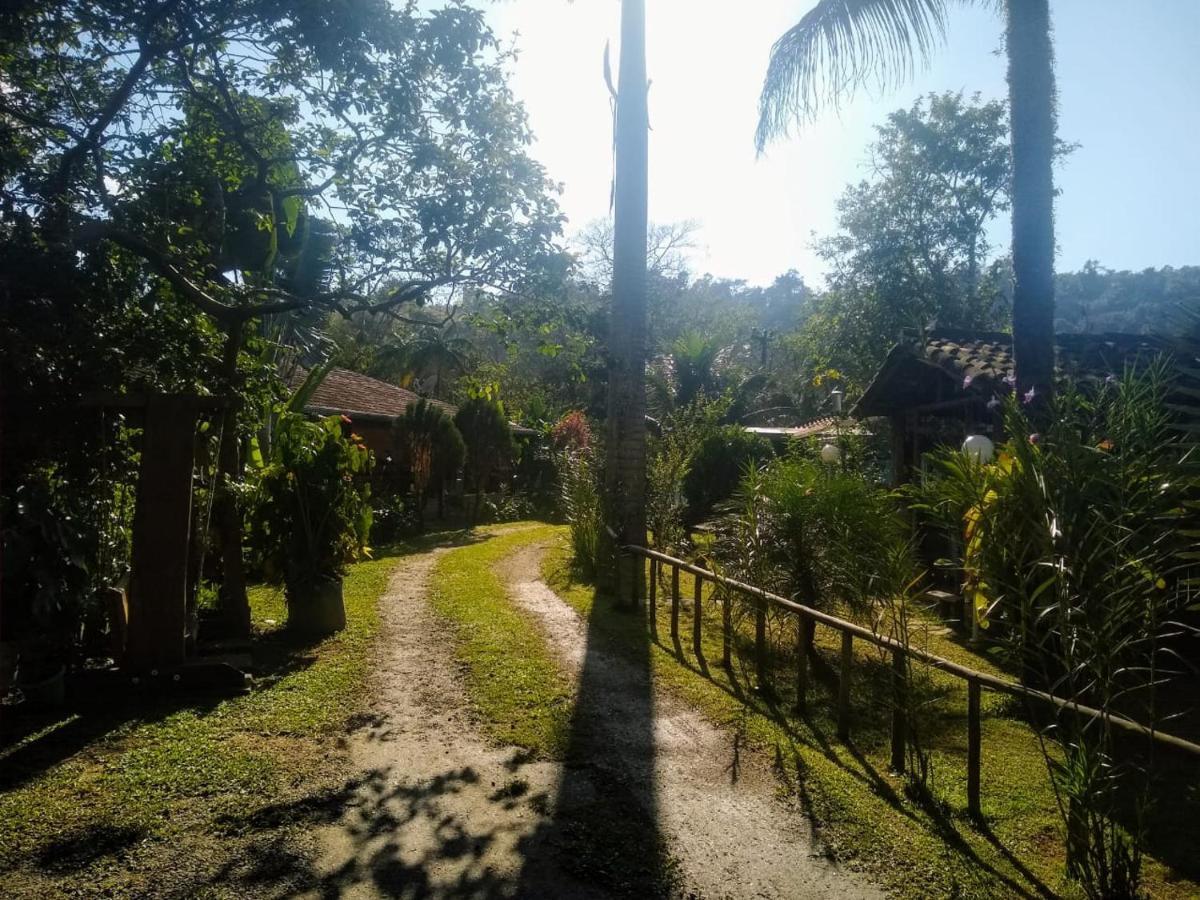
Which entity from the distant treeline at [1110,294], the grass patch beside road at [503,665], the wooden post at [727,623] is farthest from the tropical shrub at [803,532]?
the distant treeline at [1110,294]

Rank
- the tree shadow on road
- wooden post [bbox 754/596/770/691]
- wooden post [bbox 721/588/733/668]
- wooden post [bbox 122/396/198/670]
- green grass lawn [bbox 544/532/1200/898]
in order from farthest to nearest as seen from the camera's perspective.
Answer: wooden post [bbox 721/588/733/668], wooden post [bbox 754/596/770/691], wooden post [bbox 122/396/198/670], green grass lawn [bbox 544/532/1200/898], the tree shadow on road

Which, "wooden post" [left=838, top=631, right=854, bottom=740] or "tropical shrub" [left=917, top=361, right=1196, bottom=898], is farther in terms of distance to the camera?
"wooden post" [left=838, top=631, right=854, bottom=740]

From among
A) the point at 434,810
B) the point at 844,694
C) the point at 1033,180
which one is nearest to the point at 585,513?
the point at 844,694

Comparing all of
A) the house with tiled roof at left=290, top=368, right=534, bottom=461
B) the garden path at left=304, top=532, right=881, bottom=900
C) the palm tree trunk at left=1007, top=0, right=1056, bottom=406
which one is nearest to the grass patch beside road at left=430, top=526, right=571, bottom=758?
the garden path at left=304, top=532, right=881, bottom=900

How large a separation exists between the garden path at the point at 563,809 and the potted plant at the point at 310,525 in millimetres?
2041

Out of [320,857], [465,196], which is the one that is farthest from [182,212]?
[320,857]

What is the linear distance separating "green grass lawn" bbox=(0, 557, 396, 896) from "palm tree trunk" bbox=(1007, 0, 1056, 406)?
6.58 m

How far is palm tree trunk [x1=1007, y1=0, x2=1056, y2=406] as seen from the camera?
297 inches

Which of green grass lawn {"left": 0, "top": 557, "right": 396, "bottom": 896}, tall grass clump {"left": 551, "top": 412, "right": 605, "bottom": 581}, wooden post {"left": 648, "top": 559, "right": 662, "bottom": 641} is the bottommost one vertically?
green grass lawn {"left": 0, "top": 557, "right": 396, "bottom": 896}

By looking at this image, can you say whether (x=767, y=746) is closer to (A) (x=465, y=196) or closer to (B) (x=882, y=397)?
(A) (x=465, y=196)

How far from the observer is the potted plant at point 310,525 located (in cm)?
873

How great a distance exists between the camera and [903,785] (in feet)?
16.9

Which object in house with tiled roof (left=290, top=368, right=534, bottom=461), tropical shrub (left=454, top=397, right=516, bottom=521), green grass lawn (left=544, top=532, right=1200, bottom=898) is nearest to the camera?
green grass lawn (left=544, top=532, right=1200, bottom=898)

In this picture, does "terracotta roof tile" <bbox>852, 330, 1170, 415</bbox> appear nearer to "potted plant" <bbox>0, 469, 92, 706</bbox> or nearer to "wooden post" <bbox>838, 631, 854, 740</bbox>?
"wooden post" <bbox>838, 631, 854, 740</bbox>
